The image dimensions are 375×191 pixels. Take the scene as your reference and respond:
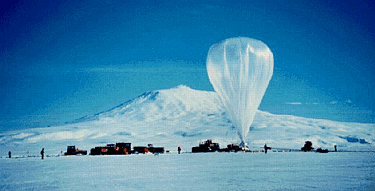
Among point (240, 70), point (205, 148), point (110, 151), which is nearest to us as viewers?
point (240, 70)

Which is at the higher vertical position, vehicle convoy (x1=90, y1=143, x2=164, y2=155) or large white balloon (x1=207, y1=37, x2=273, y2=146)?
large white balloon (x1=207, y1=37, x2=273, y2=146)

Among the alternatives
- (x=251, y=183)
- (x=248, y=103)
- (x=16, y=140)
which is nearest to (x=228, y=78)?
(x=248, y=103)

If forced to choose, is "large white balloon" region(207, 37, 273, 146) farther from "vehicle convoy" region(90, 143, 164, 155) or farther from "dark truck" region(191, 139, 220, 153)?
"vehicle convoy" region(90, 143, 164, 155)

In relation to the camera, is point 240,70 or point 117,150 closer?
point 240,70

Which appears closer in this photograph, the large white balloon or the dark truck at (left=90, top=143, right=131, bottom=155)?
the large white balloon

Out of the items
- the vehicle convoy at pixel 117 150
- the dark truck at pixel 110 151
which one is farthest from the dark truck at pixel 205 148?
the dark truck at pixel 110 151

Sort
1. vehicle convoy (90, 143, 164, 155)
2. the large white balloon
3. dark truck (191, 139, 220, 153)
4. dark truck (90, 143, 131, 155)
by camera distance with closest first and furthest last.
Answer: the large white balloon
dark truck (90, 143, 131, 155)
vehicle convoy (90, 143, 164, 155)
dark truck (191, 139, 220, 153)

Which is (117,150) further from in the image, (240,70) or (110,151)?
(240,70)

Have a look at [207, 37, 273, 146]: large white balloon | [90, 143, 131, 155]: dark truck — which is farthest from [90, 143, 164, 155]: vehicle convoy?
[207, 37, 273, 146]: large white balloon

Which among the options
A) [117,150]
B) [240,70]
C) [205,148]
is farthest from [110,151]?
[240,70]
